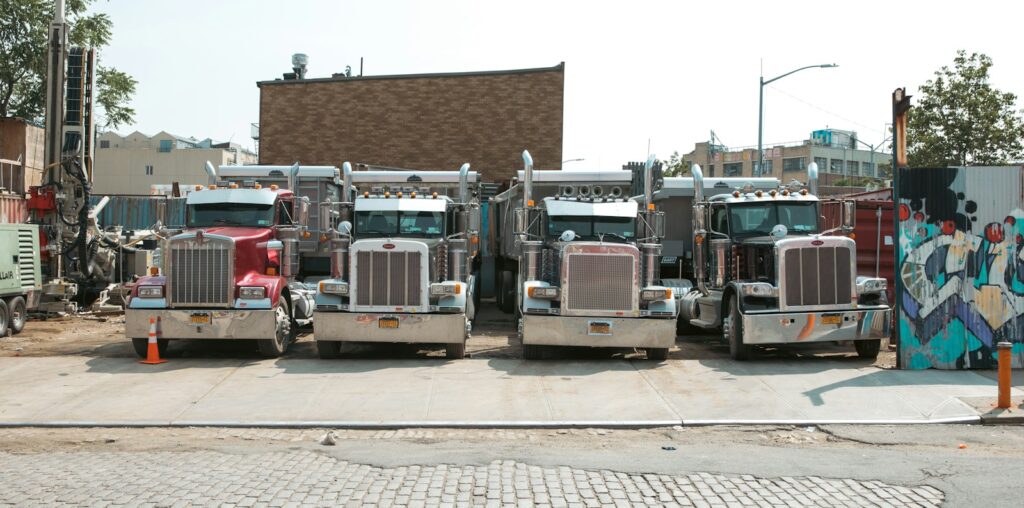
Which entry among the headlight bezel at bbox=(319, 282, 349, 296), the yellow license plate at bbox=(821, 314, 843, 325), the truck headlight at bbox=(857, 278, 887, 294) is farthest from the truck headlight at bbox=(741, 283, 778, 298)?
the headlight bezel at bbox=(319, 282, 349, 296)

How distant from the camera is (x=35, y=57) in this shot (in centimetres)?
3834

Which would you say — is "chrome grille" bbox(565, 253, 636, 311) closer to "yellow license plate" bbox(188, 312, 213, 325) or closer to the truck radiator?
"yellow license plate" bbox(188, 312, 213, 325)

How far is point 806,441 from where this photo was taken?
973 centimetres

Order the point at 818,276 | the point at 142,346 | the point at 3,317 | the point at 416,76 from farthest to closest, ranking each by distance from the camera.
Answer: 1. the point at 416,76
2. the point at 3,317
3. the point at 142,346
4. the point at 818,276

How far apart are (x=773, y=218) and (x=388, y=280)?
266 inches

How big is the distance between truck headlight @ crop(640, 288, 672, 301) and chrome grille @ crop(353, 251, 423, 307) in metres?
3.55

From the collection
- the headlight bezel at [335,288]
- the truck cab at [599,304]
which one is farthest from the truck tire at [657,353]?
the headlight bezel at [335,288]

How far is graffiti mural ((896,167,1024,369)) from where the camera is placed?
1373 cm

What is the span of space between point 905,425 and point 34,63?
38121 millimetres

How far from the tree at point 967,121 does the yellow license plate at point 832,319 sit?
20.5 m

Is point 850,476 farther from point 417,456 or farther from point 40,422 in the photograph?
point 40,422

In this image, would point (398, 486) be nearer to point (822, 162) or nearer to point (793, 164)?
point (793, 164)

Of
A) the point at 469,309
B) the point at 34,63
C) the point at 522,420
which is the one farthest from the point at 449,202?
the point at 34,63

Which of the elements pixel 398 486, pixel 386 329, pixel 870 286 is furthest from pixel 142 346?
pixel 870 286
